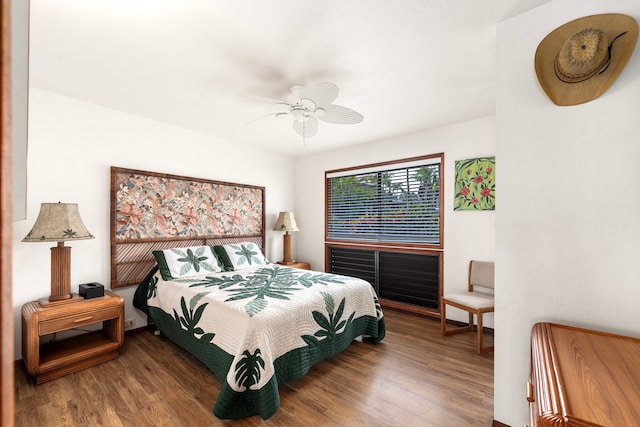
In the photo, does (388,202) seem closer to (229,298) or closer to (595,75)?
(229,298)

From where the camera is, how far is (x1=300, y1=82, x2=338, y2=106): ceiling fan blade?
6.31ft

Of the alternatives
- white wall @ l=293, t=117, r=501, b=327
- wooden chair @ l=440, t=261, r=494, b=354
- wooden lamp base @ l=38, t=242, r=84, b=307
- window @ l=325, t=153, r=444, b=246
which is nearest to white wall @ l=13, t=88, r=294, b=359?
wooden lamp base @ l=38, t=242, r=84, b=307

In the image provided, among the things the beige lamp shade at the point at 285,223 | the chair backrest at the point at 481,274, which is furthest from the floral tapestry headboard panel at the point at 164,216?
the chair backrest at the point at 481,274

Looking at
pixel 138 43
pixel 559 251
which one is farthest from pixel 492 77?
pixel 138 43

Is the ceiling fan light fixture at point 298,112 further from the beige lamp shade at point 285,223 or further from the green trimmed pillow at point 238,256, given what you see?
the beige lamp shade at point 285,223

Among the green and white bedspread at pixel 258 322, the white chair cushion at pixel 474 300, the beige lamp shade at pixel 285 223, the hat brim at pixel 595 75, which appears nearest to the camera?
the hat brim at pixel 595 75

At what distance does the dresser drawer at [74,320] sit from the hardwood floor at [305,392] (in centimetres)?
40

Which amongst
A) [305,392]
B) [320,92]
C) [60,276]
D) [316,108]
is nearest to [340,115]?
[316,108]

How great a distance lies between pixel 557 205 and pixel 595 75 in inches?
25.6

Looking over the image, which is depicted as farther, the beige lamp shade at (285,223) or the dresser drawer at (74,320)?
the beige lamp shade at (285,223)

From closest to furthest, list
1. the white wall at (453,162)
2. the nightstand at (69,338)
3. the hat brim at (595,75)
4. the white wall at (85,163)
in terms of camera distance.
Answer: the hat brim at (595,75)
the nightstand at (69,338)
the white wall at (85,163)
the white wall at (453,162)

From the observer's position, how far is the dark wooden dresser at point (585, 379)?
0.78 m

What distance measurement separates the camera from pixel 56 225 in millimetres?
2283

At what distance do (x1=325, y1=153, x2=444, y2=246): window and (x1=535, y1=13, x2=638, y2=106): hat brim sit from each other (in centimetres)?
201
